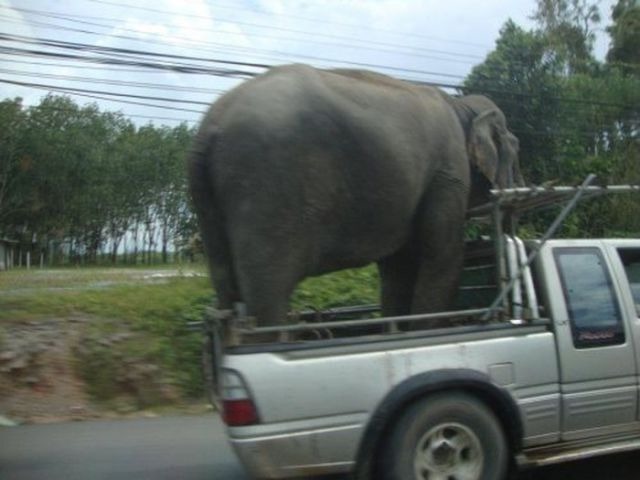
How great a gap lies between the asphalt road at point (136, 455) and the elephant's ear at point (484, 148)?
2414 millimetres

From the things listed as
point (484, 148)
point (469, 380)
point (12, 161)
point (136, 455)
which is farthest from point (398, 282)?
point (12, 161)

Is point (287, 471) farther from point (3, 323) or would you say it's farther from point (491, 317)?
point (3, 323)

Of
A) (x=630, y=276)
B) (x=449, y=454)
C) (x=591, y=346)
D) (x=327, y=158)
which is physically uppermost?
(x=327, y=158)

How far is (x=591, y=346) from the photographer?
5254 millimetres

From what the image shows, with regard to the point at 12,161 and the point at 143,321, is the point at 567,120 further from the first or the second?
the point at 12,161

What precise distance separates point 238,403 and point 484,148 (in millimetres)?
3586

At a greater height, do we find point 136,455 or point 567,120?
point 567,120

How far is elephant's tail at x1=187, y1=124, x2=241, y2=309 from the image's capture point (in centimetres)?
610

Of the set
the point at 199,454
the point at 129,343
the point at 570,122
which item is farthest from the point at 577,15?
the point at 199,454

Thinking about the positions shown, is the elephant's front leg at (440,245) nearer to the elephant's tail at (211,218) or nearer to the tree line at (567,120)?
the elephant's tail at (211,218)

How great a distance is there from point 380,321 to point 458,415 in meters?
0.68

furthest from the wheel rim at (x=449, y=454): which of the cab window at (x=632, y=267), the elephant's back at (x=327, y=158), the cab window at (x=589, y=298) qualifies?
the elephant's back at (x=327, y=158)

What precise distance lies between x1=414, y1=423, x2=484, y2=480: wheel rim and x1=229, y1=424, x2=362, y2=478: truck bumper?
0.42 metres

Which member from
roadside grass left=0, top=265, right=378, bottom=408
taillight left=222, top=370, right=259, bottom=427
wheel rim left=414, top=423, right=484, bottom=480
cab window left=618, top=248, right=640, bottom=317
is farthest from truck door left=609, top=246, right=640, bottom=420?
roadside grass left=0, top=265, right=378, bottom=408
